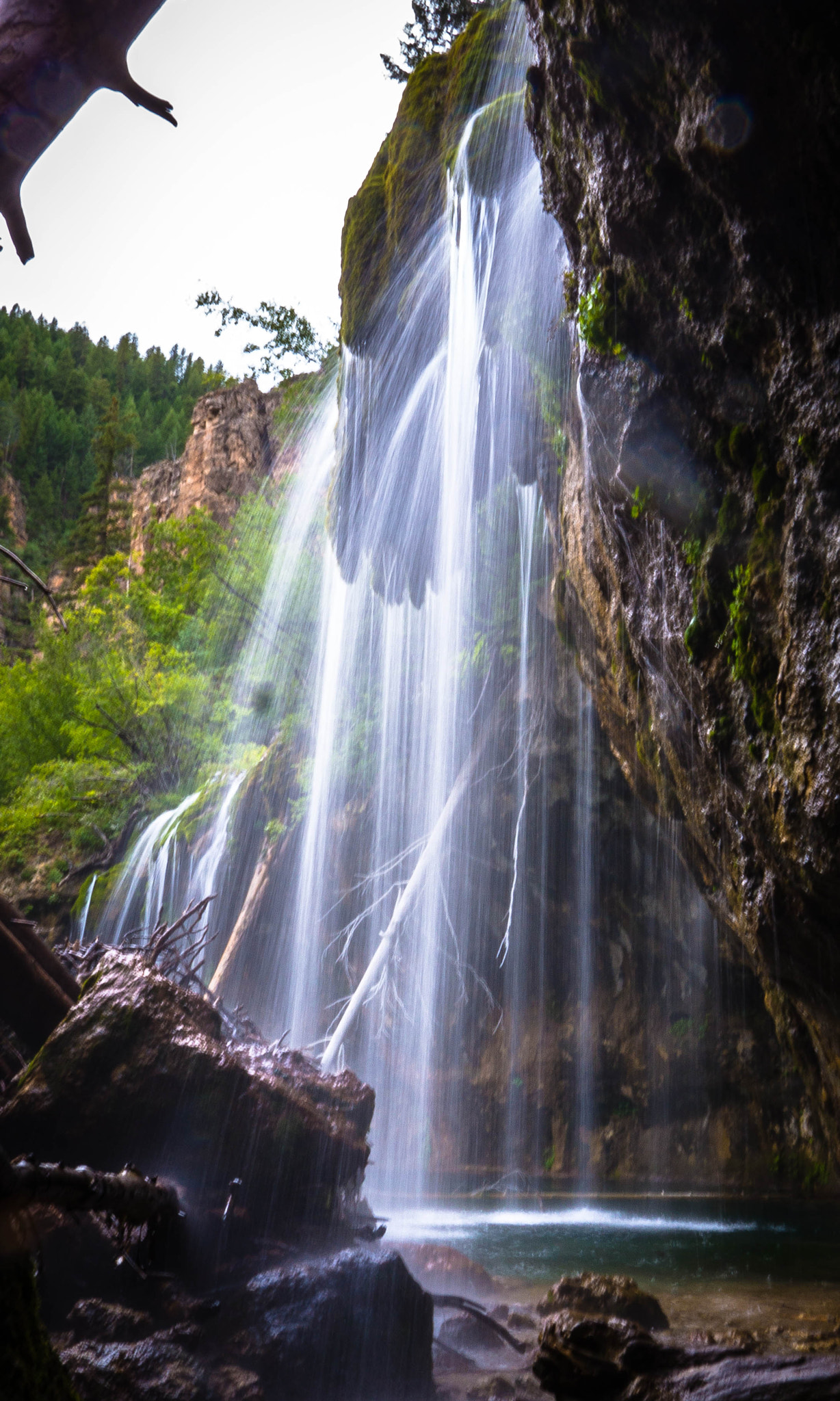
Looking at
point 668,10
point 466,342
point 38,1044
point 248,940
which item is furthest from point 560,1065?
point 668,10

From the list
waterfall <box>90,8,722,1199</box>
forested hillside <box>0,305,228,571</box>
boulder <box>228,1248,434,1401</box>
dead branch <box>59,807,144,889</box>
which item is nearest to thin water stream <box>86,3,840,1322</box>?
waterfall <box>90,8,722,1199</box>

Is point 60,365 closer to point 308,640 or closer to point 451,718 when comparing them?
point 308,640

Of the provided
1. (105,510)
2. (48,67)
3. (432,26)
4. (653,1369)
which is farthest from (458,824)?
(105,510)

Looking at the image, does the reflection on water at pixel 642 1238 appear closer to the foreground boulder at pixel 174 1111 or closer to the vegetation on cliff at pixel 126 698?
the foreground boulder at pixel 174 1111

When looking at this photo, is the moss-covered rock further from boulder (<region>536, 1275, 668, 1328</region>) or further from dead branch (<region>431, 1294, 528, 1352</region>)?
boulder (<region>536, 1275, 668, 1328</region>)

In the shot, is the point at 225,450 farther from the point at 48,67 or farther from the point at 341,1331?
the point at 48,67

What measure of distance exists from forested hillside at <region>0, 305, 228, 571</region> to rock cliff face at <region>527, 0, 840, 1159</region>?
4063cm

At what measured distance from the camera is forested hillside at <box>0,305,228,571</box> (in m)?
48.9

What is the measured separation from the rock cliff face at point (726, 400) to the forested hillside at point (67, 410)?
40628 mm

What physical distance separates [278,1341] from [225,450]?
3151 cm

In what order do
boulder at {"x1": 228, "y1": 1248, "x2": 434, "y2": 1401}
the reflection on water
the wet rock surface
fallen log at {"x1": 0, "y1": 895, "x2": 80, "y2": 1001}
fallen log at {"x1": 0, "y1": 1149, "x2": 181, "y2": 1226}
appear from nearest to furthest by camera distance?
fallen log at {"x1": 0, "y1": 1149, "x2": 181, "y2": 1226}, boulder at {"x1": 228, "y1": 1248, "x2": 434, "y2": 1401}, fallen log at {"x1": 0, "y1": 895, "x2": 80, "y2": 1001}, the wet rock surface, the reflection on water

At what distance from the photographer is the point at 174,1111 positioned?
15.5 feet

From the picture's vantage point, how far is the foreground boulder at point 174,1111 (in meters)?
4.50

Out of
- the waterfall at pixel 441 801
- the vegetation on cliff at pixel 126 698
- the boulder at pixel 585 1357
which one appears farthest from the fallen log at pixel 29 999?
the vegetation on cliff at pixel 126 698
